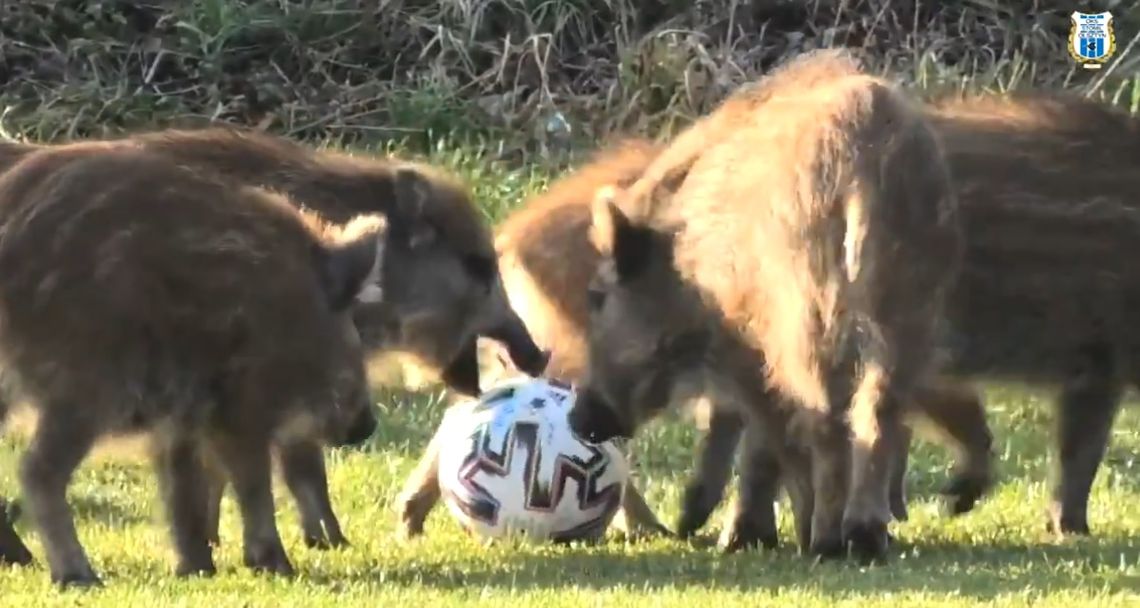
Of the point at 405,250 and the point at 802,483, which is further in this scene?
the point at 405,250

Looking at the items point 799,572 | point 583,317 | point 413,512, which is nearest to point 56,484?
point 413,512

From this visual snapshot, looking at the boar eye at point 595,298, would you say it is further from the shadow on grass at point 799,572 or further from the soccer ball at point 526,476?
the shadow on grass at point 799,572

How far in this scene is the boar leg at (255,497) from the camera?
789cm

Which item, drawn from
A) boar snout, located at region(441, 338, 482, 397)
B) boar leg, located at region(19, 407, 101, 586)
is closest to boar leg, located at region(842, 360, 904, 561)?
boar snout, located at region(441, 338, 482, 397)

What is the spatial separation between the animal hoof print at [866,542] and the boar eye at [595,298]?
1.79 meters

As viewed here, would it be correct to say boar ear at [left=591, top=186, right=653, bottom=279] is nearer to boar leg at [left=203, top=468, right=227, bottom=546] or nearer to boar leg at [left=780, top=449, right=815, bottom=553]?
boar leg at [left=780, top=449, right=815, bottom=553]

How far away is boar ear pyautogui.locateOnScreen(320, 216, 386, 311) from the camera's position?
319 inches

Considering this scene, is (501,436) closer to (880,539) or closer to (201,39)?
(880,539)

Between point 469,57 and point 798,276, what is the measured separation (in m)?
9.43

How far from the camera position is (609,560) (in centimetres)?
828

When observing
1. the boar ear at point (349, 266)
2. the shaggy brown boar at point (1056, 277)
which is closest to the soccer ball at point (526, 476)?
the boar ear at point (349, 266)

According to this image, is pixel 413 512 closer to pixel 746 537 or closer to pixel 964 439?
pixel 746 537

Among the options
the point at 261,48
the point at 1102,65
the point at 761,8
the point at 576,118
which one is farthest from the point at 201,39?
the point at 1102,65

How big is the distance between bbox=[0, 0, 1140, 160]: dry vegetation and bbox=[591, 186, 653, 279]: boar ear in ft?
23.0
